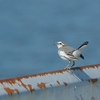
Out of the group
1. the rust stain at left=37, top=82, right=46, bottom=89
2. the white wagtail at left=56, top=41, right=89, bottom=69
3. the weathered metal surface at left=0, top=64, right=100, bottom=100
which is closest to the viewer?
the weathered metal surface at left=0, top=64, right=100, bottom=100

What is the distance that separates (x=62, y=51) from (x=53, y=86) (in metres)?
3.98

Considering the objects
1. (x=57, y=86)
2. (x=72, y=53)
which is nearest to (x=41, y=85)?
(x=57, y=86)

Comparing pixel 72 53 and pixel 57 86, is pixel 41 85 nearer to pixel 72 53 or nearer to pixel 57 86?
pixel 57 86

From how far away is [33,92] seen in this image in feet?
9.07

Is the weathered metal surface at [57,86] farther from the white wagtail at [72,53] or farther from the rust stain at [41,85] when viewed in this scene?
the white wagtail at [72,53]

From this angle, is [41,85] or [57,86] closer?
[41,85]

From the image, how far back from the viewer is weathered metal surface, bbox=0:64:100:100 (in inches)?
105

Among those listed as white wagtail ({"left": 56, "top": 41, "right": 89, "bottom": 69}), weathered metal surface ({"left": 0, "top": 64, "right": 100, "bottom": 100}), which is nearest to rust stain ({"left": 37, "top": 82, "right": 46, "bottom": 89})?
→ weathered metal surface ({"left": 0, "top": 64, "right": 100, "bottom": 100})

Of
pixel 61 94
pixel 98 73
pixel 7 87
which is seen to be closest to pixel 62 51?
pixel 98 73

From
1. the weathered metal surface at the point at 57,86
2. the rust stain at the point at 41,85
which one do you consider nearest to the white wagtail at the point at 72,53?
the weathered metal surface at the point at 57,86

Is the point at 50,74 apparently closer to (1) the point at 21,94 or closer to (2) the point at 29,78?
(2) the point at 29,78

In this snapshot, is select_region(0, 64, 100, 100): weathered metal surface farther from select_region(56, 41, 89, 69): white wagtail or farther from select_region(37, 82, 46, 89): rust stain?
select_region(56, 41, 89, 69): white wagtail

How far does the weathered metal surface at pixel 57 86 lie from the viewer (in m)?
2.67

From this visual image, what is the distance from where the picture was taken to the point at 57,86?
3.00 metres
